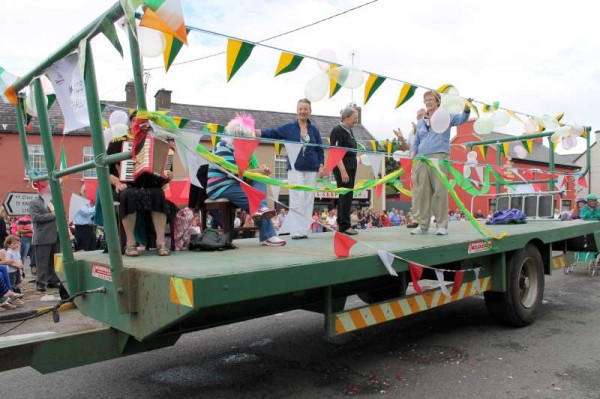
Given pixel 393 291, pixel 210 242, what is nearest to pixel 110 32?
pixel 210 242

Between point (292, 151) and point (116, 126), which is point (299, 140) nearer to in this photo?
point (292, 151)

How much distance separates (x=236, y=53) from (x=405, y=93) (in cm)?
258

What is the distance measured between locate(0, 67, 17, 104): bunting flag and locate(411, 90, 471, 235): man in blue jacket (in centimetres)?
428

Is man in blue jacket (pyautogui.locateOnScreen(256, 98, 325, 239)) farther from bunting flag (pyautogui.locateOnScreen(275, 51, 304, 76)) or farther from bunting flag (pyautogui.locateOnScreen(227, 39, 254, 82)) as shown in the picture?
bunting flag (pyautogui.locateOnScreen(227, 39, 254, 82))

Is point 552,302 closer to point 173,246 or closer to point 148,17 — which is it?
point 173,246

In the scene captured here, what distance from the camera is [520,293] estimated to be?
5957 millimetres

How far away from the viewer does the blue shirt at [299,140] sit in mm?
5473

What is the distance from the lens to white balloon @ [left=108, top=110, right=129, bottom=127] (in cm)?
490

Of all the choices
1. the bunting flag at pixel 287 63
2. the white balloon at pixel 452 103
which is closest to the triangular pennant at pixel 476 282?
the white balloon at pixel 452 103

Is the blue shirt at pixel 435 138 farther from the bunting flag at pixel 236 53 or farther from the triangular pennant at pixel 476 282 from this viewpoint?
the bunting flag at pixel 236 53

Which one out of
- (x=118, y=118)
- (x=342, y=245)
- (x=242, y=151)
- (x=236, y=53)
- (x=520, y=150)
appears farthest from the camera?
(x=520, y=150)

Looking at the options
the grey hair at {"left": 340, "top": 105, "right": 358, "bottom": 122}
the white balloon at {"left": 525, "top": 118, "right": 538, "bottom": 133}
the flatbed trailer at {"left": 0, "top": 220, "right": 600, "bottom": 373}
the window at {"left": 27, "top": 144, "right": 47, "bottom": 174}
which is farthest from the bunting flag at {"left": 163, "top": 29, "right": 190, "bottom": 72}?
the white balloon at {"left": 525, "top": 118, "right": 538, "bottom": 133}

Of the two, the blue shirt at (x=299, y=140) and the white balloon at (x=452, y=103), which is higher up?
the white balloon at (x=452, y=103)

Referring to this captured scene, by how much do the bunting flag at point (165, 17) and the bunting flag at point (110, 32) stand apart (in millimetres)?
258
